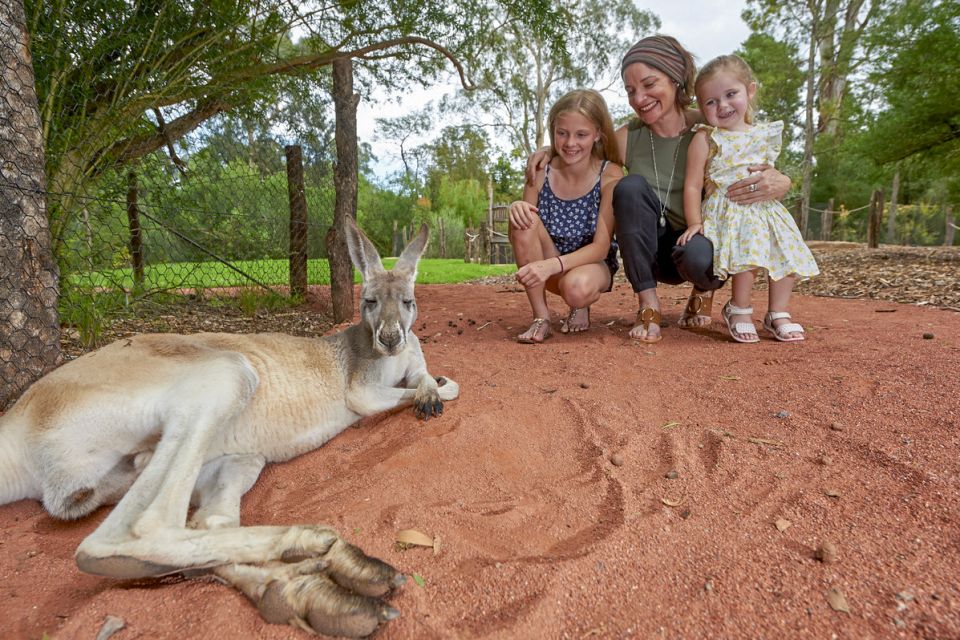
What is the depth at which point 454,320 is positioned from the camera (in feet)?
16.4

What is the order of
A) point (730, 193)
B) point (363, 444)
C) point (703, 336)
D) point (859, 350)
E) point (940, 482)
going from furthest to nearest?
1. point (703, 336)
2. point (730, 193)
3. point (859, 350)
4. point (363, 444)
5. point (940, 482)

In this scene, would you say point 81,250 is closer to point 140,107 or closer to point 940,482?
point 140,107

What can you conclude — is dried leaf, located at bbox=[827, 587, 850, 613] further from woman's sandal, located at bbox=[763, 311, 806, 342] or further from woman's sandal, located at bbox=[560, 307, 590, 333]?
woman's sandal, located at bbox=[560, 307, 590, 333]

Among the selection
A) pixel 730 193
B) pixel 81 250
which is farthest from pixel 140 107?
pixel 730 193

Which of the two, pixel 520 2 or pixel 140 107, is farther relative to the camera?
pixel 520 2

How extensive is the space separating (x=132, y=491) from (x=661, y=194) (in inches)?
138

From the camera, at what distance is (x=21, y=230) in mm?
2412

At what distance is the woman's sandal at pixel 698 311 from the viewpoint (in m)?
3.92

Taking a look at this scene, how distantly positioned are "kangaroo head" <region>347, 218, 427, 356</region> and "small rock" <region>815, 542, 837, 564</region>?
5.46 ft

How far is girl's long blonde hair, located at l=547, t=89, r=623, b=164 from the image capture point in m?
3.46

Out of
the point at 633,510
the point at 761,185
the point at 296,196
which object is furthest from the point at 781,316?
the point at 296,196

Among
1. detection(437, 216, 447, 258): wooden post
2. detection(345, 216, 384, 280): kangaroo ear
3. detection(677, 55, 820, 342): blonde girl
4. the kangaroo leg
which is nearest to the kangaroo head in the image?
detection(345, 216, 384, 280): kangaroo ear

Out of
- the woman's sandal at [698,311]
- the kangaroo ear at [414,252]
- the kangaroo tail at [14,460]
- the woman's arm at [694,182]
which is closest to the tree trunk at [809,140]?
the woman's sandal at [698,311]

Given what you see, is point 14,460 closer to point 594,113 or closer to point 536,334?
point 536,334
